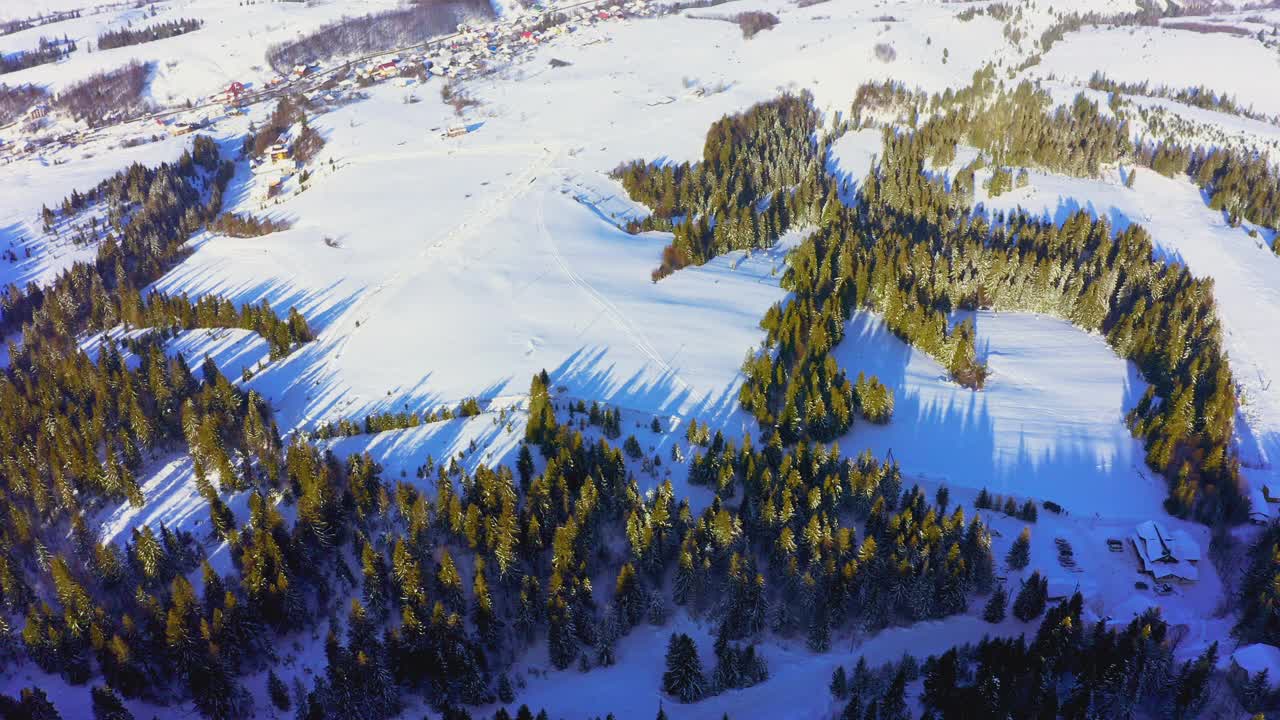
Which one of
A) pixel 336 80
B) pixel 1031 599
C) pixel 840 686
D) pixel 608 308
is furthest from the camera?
pixel 336 80

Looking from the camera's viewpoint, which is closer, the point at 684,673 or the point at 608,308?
the point at 684,673

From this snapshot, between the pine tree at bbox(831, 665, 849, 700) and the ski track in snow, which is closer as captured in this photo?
the pine tree at bbox(831, 665, 849, 700)

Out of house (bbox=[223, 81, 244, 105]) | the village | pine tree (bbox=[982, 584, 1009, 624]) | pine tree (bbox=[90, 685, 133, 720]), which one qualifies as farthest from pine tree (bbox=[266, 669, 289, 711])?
house (bbox=[223, 81, 244, 105])

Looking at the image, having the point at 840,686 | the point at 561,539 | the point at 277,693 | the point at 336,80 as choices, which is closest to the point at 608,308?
the point at 561,539

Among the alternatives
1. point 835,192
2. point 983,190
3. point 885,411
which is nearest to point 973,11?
point 983,190

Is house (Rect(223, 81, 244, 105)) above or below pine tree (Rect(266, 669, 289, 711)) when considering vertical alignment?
above

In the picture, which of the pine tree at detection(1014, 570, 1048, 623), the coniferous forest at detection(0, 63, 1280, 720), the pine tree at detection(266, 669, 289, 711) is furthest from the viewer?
the pine tree at detection(1014, 570, 1048, 623)

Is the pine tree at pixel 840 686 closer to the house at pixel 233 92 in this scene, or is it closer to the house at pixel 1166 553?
the house at pixel 1166 553

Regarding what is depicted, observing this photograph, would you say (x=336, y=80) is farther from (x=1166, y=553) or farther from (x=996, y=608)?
(x=1166, y=553)

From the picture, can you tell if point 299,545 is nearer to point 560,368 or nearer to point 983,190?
point 560,368

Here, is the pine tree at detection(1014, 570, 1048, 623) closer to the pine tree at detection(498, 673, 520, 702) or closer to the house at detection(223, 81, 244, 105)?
the pine tree at detection(498, 673, 520, 702)

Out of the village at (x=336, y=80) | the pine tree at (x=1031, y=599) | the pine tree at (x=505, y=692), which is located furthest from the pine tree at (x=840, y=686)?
the village at (x=336, y=80)
